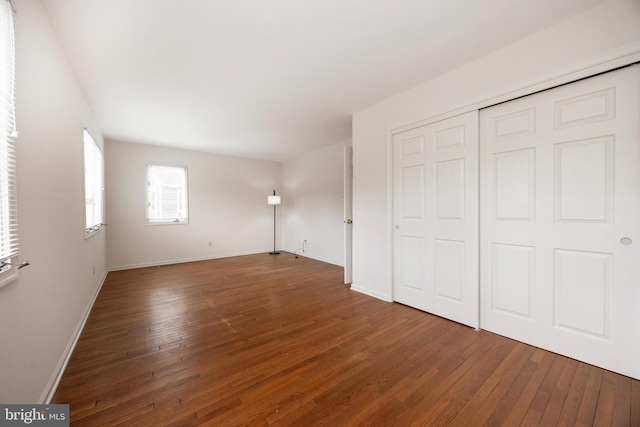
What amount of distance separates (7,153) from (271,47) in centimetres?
184

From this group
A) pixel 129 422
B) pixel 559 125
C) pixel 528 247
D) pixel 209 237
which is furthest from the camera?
pixel 209 237

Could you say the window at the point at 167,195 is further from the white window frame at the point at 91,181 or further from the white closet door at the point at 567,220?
the white closet door at the point at 567,220

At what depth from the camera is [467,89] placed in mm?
2393

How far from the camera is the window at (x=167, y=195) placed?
5176 millimetres

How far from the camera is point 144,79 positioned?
8.43ft

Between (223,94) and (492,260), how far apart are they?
11.3 ft

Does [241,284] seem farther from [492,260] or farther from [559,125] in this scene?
[559,125]

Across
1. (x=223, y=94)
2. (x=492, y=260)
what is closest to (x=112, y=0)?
(x=223, y=94)

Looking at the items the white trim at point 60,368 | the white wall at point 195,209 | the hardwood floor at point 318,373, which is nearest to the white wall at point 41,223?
the white trim at point 60,368

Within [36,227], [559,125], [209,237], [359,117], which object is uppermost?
[359,117]

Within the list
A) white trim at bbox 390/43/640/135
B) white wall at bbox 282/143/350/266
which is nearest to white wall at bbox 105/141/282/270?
white wall at bbox 282/143/350/266

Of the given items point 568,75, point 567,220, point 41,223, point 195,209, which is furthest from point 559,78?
point 195,209

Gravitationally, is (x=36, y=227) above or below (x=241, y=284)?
above

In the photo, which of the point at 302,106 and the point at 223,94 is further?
the point at 302,106
